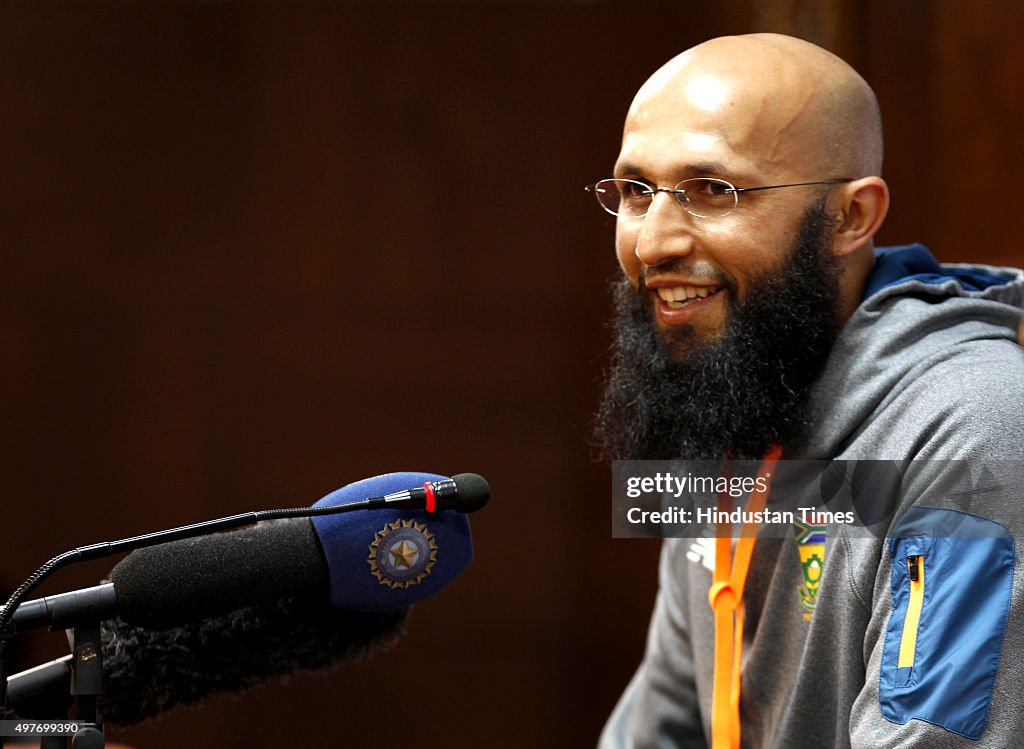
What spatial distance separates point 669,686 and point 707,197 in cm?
88

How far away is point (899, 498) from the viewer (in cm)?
141

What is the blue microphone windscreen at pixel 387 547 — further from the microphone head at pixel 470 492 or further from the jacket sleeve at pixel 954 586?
the jacket sleeve at pixel 954 586

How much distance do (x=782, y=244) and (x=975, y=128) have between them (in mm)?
770

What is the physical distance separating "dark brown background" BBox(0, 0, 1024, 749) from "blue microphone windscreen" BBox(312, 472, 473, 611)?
4.97 feet

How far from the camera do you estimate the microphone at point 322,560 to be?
1153 millimetres

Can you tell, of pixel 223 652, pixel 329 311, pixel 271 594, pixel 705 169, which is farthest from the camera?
pixel 329 311

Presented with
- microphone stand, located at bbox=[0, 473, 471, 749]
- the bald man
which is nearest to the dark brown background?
the bald man

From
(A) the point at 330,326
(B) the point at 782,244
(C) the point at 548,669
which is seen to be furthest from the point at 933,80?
(C) the point at 548,669

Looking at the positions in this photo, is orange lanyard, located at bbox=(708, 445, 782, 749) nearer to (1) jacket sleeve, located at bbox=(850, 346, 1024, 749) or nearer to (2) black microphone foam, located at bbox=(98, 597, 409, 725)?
(1) jacket sleeve, located at bbox=(850, 346, 1024, 749)

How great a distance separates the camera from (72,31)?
2.74 metres

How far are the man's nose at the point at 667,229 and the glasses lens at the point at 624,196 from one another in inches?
1.3

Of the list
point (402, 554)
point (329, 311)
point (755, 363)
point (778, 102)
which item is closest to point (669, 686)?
point (755, 363)

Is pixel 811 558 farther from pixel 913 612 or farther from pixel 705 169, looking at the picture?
pixel 705 169

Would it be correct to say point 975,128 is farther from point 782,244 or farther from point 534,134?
point 534,134
